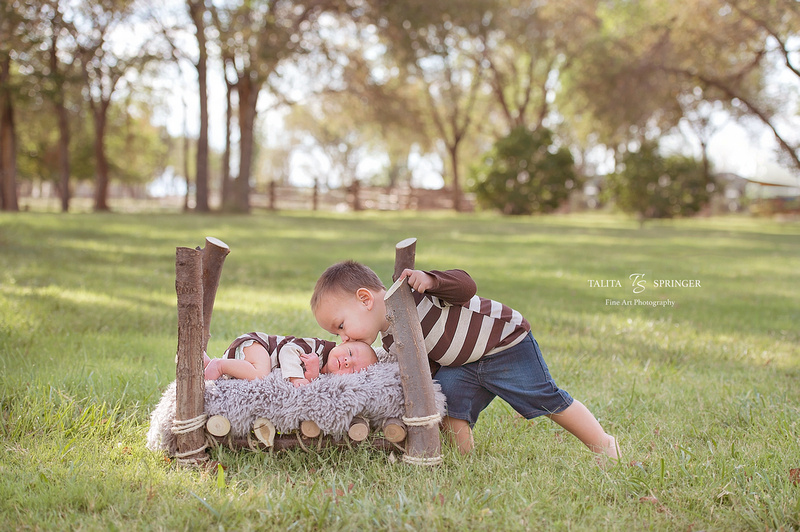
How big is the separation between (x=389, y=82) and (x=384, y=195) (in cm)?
817

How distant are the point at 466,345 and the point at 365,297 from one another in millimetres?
454

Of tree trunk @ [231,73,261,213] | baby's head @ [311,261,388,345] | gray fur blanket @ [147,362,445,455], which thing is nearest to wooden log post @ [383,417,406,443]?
gray fur blanket @ [147,362,445,455]

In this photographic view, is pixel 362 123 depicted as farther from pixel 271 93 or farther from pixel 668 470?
pixel 668 470

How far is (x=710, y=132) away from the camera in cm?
3447

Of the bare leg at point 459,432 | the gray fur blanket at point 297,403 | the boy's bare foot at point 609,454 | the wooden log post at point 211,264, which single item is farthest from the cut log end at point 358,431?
the boy's bare foot at point 609,454

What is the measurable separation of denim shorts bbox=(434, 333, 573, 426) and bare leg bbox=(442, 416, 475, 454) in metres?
0.04

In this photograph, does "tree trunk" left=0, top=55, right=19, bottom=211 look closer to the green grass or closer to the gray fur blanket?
the green grass

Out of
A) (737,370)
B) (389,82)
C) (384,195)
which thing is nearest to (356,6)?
(389,82)

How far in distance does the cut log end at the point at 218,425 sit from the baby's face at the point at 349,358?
519 mm

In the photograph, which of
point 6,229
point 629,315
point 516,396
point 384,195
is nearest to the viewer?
point 516,396

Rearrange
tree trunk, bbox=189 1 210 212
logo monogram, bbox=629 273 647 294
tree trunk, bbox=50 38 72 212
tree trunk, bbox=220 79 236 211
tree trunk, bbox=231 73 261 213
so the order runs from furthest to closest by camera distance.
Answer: tree trunk, bbox=220 79 236 211, tree trunk, bbox=231 73 261 213, tree trunk, bbox=50 38 72 212, tree trunk, bbox=189 1 210 212, logo monogram, bbox=629 273 647 294

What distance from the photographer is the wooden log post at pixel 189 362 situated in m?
2.40

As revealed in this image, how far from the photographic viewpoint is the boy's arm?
244 cm

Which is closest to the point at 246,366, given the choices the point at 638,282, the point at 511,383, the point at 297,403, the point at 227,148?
the point at 297,403
